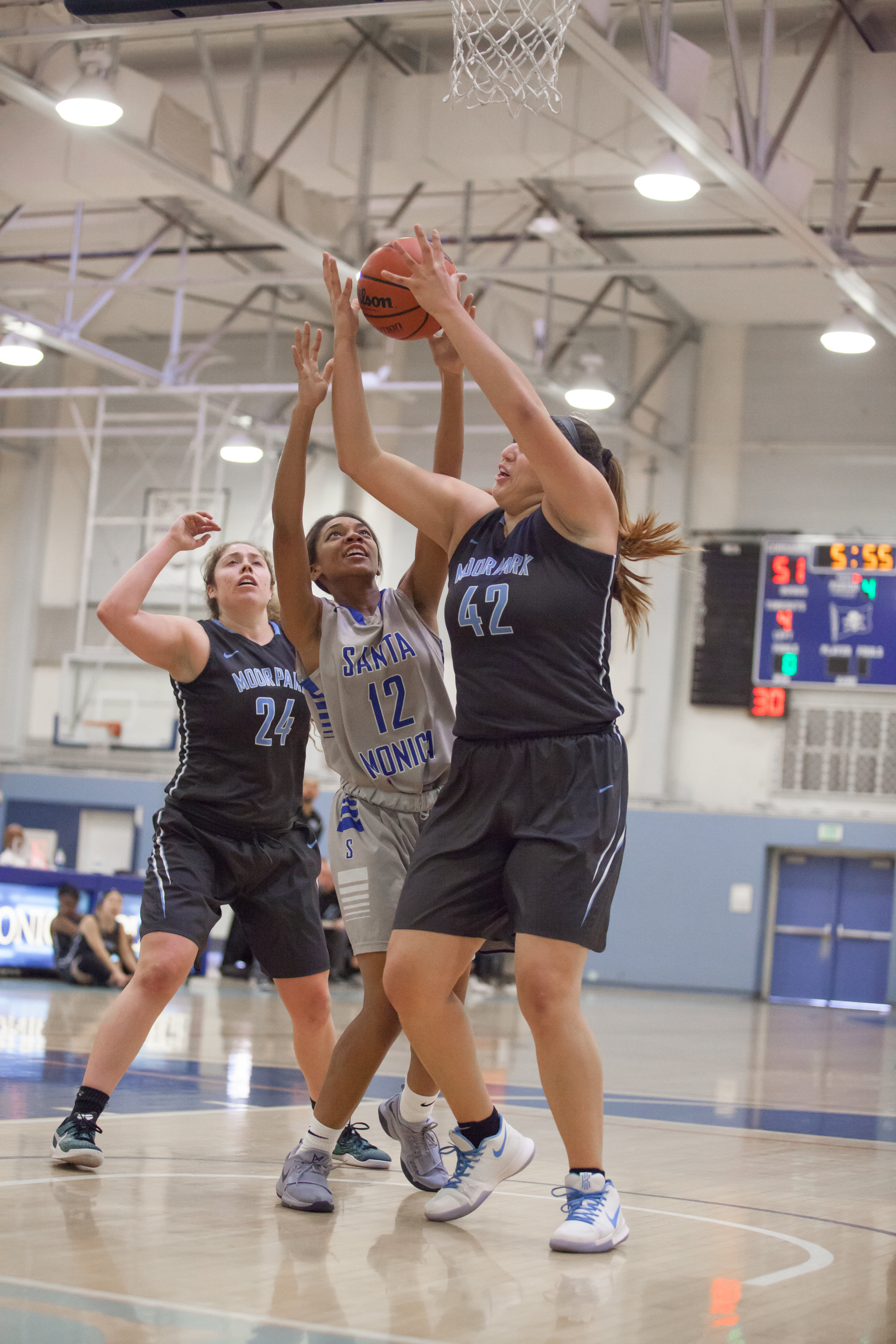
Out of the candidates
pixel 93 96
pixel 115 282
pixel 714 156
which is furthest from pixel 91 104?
pixel 115 282

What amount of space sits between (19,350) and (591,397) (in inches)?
249

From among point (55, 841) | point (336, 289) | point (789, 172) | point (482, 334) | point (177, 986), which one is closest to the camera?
point (482, 334)

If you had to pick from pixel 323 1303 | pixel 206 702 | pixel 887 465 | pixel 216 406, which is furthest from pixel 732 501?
pixel 323 1303

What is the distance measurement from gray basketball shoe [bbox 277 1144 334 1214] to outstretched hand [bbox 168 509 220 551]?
186cm

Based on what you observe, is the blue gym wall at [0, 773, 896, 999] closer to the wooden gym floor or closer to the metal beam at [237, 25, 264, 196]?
the metal beam at [237, 25, 264, 196]

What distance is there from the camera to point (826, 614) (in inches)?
753

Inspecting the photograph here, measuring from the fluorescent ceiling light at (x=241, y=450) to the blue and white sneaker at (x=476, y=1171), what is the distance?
660 inches

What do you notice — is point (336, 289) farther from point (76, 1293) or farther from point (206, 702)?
point (76, 1293)

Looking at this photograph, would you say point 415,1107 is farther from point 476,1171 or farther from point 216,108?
point 216,108

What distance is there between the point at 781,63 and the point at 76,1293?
12.9 meters

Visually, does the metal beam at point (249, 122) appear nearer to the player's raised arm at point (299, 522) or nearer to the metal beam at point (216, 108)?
the metal beam at point (216, 108)

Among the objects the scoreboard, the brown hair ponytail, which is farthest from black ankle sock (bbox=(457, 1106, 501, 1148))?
the scoreboard

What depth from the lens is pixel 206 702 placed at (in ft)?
15.4

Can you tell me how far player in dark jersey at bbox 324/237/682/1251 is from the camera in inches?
138
